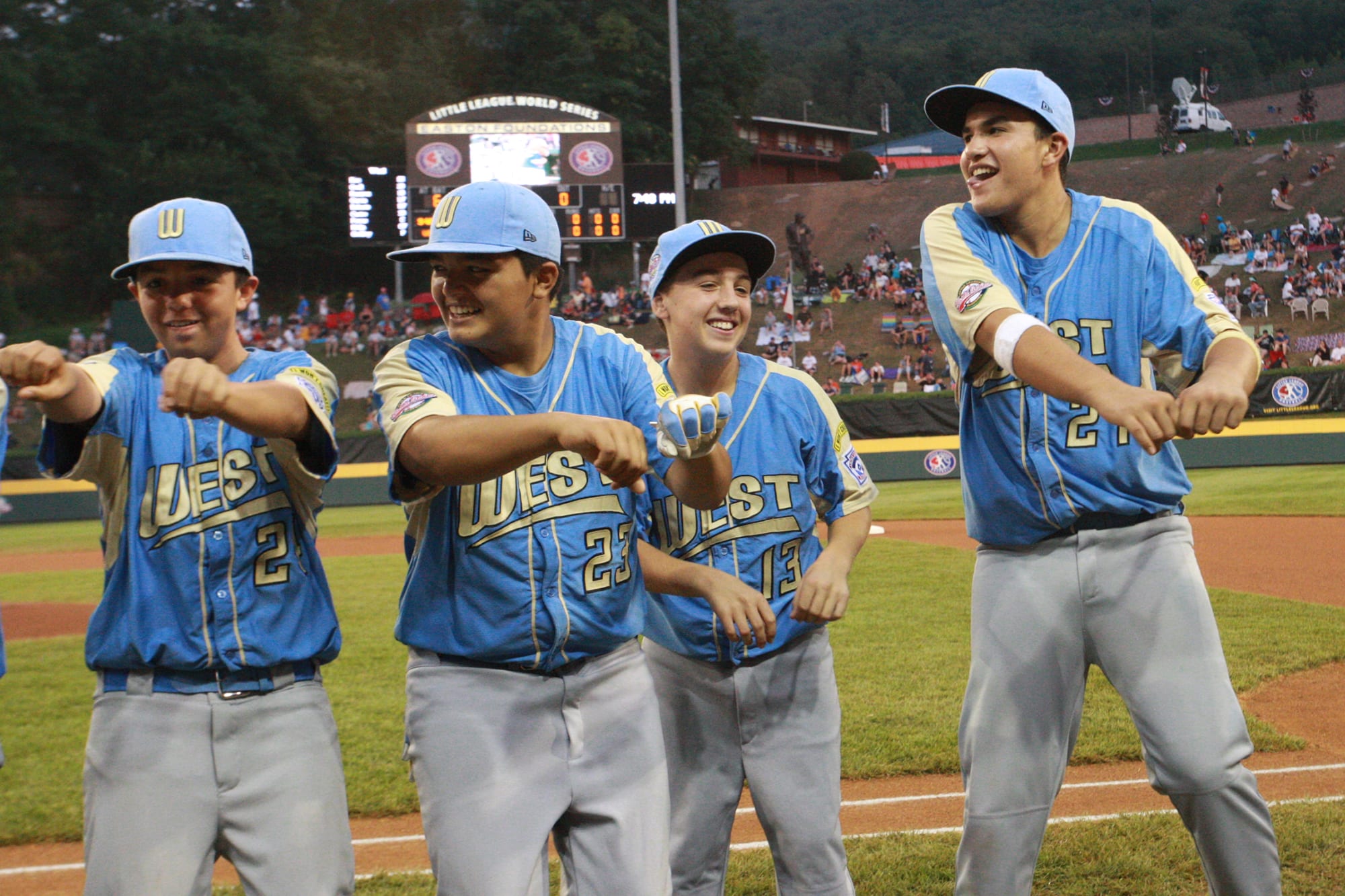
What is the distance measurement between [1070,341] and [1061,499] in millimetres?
411

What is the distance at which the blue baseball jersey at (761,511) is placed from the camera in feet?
11.1

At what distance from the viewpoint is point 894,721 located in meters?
Result: 6.86

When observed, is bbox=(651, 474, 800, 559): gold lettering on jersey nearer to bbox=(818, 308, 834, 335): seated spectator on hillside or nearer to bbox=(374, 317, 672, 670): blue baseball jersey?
bbox=(374, 317, 672, 670): blue baseball jersey

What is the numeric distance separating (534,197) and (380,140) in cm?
5709

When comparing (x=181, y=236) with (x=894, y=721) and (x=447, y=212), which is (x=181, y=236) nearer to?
(x=447, y=212)

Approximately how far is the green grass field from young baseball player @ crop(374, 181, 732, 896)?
75.8 inches

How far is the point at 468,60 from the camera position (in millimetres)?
60844

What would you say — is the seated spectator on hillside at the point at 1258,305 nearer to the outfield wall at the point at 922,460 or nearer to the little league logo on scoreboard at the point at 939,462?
the outfield wall at the point at 922,460

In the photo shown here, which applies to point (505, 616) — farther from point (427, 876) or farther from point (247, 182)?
point (247, 182)

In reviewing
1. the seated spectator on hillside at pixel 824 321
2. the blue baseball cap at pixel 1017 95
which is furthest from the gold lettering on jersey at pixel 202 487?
the seated spectator on hillside at pixel 824 321

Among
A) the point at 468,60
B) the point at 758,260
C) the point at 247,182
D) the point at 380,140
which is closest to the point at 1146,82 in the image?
the point at 468,60

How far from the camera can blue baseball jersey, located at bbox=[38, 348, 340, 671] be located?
283 centimetres

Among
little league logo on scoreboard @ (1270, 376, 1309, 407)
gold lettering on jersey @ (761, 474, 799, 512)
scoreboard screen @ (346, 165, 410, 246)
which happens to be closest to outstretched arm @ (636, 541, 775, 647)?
gold lettering on jersey @ (761, 474, 799, 512)

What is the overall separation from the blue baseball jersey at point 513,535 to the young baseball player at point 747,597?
40 centimetres
